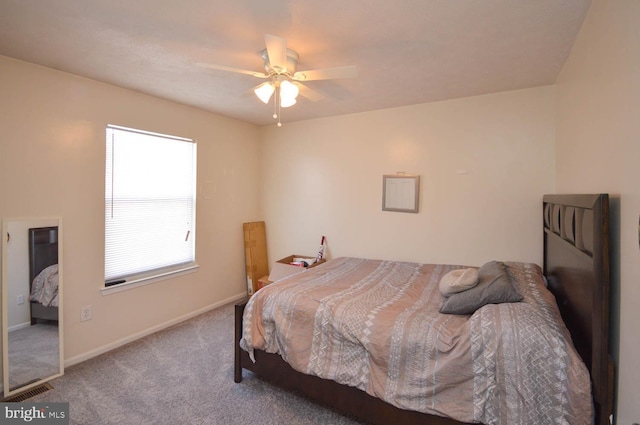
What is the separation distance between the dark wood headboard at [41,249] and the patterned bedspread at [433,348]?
1621 mm

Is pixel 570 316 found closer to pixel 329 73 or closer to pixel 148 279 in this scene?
pixel 329 73

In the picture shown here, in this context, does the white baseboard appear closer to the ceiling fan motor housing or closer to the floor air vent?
the floor air vent

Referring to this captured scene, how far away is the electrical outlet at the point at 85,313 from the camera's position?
258 cm

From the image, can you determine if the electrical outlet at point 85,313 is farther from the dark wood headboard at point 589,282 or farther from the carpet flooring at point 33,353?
the dark wood headboard at point 589,282

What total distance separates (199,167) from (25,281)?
181 centimetres

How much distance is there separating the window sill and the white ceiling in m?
1.83

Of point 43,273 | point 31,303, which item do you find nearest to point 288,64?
point 43,273

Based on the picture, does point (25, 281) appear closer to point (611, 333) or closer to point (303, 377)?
point (303, 377)

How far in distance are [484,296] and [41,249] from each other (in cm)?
316

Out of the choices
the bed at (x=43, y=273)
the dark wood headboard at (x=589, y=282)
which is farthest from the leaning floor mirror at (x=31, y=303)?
the dark wood headboard at (x=589, y=282)

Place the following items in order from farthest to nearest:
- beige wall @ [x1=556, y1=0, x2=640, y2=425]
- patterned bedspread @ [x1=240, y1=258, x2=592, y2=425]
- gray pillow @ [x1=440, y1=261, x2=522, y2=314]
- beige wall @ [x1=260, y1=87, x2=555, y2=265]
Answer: beige wall @ [x1=260, y1=87, x2=555, y2=265], gray pillow @ [x1=440, y1=261, x2=522, y2=314], patterned bedspread @ [x1=240, y1=258, x2=592, y2=425], beige wall @ [x1=556, y1=0, x2=640, y2=425]

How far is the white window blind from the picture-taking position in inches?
110

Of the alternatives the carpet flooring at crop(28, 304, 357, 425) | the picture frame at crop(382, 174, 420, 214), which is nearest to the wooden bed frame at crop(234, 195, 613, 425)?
the carpet flooring at crop(28, 304, 357, 425)

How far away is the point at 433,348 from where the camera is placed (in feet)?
5.20
